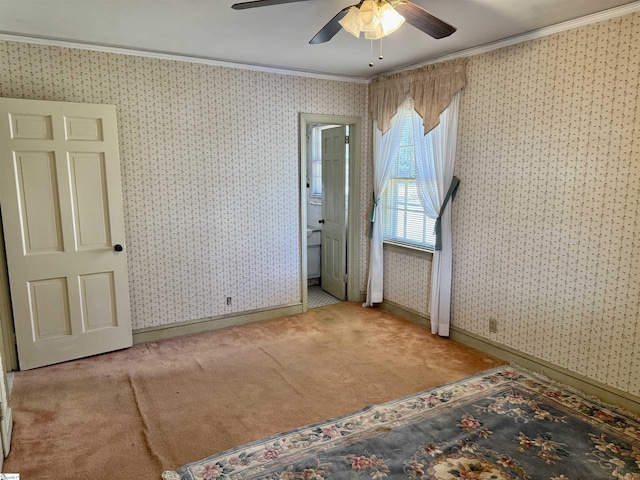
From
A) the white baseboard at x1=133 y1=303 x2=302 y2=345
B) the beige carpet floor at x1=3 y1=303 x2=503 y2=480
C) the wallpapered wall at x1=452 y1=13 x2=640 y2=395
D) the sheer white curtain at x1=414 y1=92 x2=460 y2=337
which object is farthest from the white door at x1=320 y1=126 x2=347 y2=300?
the wallpapered wall at x1=452 y1=13 x2=640 y2=395

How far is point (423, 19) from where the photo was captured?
2.18 meters

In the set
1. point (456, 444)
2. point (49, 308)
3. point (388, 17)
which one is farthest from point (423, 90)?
point (49, 308)

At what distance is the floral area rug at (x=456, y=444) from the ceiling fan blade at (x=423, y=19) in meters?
2.31

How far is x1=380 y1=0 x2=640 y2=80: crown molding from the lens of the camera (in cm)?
268

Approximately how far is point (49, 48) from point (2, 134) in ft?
2.61

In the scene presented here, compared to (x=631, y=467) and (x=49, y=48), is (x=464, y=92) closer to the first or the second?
(x=631, y=467)

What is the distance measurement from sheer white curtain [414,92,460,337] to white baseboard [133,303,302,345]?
1585 mm

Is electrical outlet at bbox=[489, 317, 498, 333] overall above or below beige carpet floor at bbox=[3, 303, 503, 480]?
above

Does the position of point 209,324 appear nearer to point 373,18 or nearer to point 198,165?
point 198,165

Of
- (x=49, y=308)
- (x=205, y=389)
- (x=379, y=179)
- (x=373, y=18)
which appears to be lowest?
(x=205, y=389)

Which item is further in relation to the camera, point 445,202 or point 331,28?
point 445,202

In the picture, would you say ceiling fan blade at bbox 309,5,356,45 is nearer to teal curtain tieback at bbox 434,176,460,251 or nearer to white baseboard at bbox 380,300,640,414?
teal curtain tieback at bbox 434,176,460,251

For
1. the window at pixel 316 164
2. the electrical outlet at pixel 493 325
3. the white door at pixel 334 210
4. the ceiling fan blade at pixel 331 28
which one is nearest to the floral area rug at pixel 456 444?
the electrical outlet at pixel 493 325

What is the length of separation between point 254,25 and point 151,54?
1233 millimetres
